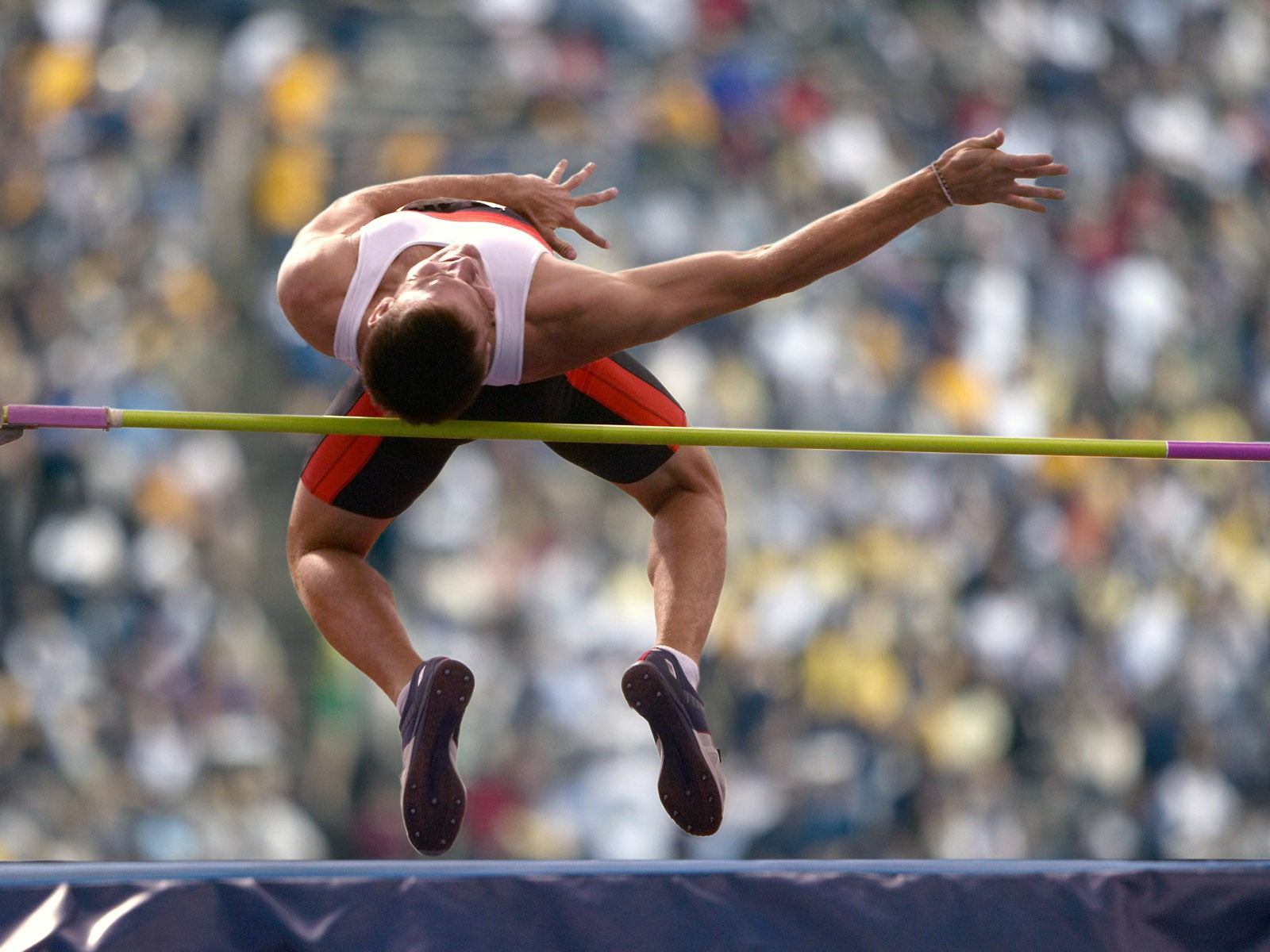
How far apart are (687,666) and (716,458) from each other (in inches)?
105

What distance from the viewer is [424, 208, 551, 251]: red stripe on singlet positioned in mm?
2111

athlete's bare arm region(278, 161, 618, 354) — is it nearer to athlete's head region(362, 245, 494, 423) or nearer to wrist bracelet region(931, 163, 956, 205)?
athlete's head region(362, 245, 494, 423)

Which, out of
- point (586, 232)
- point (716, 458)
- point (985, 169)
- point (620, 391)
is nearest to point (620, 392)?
point (620, 391)

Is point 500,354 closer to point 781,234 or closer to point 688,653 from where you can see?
point 688,653

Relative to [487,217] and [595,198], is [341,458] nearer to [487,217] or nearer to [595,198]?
[487,217]

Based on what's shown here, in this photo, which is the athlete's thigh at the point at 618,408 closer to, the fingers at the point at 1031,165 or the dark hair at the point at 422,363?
the dark hair at the point at 422,363

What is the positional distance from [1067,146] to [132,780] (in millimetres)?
4162

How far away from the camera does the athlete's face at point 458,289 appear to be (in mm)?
1854

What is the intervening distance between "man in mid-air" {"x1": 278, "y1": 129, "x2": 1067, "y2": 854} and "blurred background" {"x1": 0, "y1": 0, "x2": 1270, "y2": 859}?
87.1 inches

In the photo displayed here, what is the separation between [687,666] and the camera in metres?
2.09

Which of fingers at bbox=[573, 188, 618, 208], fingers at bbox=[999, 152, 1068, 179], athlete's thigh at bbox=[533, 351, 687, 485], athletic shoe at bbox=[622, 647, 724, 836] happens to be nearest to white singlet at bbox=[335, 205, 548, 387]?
athlete's thigh at bbox=[533, 351, 687, 485]

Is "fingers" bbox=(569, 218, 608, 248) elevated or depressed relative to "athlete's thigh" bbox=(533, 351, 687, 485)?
elevated

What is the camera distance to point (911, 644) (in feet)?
15.1

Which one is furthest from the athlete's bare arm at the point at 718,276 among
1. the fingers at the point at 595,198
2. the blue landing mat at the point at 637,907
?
Answer: the blue landing mat at the point at 637,907
